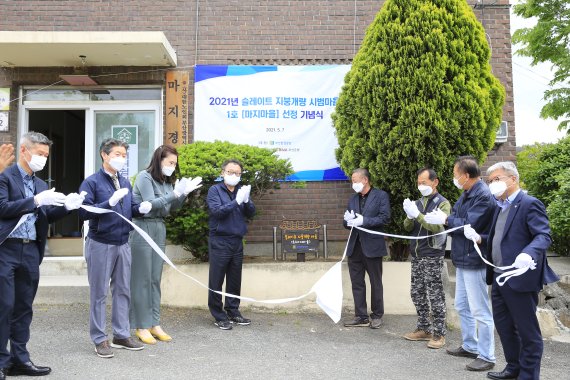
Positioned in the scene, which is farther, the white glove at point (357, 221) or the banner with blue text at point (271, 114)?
the banner with blue text at point (271, 114)

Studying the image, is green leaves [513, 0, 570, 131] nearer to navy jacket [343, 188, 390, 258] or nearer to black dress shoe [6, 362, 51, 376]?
navy jacket [343, 188, 390, 258]

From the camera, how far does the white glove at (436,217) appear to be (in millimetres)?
4926

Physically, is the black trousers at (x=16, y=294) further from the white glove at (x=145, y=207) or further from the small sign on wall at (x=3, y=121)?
the small sign on wall at (x=3, y=121)

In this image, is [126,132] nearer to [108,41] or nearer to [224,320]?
[108,41]

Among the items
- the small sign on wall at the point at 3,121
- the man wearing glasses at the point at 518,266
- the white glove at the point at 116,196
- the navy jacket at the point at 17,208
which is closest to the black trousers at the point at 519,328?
the man wearing glasses at the point at 518,266

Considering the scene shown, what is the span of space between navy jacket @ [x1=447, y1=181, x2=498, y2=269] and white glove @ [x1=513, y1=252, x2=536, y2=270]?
73 centimetres

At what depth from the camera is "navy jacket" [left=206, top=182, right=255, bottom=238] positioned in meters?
5.71

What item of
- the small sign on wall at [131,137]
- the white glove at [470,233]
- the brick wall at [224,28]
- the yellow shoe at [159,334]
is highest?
the brick wall at [224,28]

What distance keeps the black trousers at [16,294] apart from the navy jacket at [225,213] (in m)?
1.98

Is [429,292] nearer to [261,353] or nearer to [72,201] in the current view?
[261,353]

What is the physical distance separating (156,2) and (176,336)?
5607 millimetres

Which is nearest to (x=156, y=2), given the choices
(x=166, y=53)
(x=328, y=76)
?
(x=166, y=53)

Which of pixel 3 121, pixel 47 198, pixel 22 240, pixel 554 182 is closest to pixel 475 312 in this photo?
pixel 47 198

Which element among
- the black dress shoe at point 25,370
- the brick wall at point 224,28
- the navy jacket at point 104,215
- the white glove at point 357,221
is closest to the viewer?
the black dress shoe at point 25,370
